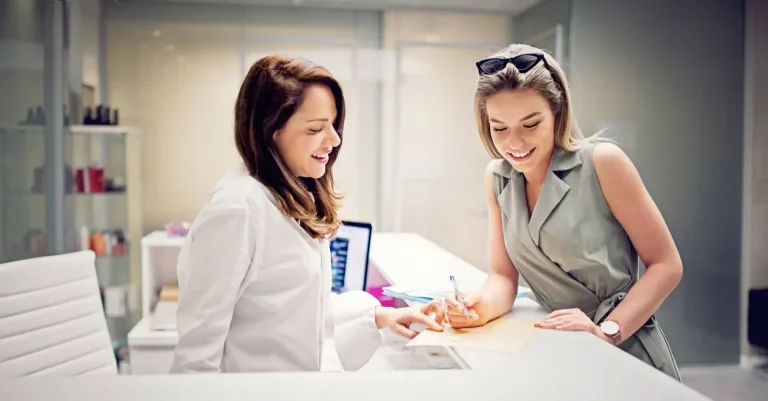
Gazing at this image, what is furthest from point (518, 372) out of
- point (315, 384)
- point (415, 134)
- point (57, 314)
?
point (415, 134)

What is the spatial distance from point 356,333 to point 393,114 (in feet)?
8.60

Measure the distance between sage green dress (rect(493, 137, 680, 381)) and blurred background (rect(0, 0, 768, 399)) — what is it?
194 centimetres

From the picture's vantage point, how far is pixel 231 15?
12.1 ft

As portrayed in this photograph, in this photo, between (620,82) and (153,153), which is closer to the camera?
(620,82)

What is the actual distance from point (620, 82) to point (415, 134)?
1.19 m

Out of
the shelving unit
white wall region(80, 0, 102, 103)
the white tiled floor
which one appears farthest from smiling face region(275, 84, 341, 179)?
white wall region(80, 0, 102, 103)

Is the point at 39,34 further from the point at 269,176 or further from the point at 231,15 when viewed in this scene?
the point at 269,176

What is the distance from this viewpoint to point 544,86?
128 centimetres

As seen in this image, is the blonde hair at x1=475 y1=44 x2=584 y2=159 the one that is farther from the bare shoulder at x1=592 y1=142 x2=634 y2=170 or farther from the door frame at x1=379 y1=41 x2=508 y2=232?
the door frame at x1=379 y1=41 x2=508 y2=232

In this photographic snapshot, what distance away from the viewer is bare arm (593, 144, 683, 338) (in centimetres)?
125

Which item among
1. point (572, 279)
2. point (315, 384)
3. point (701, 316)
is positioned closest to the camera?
point (315, 384)

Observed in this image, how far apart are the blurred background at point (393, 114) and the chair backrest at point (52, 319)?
173cm

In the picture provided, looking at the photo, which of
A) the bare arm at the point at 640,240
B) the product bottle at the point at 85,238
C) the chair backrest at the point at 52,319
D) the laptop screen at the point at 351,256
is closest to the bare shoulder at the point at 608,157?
the bare arm at the point at 640,240

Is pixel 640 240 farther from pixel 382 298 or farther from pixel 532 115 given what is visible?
pixel 382 298
